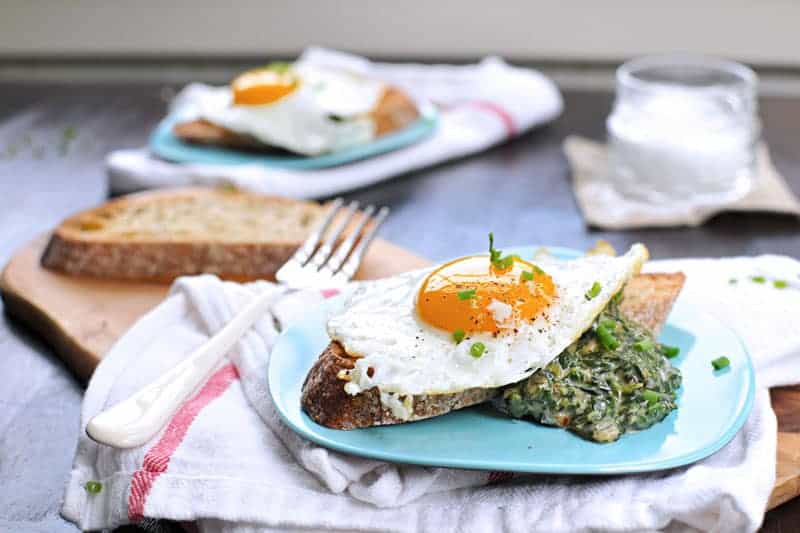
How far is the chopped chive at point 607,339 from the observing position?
2124 millimetres

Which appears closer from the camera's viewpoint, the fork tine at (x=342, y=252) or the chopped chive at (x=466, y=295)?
the chopped chive at (x=466, y=295)

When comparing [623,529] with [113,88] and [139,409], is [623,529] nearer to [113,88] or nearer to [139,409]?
[139,409]

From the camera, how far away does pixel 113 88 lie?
5.11 meters

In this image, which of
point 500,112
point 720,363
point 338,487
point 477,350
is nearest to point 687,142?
point 500,112

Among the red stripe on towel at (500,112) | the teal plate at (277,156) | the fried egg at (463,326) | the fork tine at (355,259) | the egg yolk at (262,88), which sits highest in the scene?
the fried egg at (463,326)

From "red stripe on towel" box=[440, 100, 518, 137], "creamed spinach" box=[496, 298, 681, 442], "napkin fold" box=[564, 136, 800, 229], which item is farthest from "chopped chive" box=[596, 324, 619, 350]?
"red stripe on towel" box=[440, 100, 518, 137]

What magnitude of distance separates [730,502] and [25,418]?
149 centimetres

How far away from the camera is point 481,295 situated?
207 centimetres

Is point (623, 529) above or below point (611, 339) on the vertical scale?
below

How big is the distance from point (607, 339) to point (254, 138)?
2183mm

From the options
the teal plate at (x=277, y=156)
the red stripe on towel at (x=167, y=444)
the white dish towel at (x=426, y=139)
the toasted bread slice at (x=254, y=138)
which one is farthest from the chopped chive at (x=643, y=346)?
the toasted bread slice at (x=254, y=138)

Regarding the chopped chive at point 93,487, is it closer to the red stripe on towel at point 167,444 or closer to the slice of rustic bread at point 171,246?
the red stripe on towel at point 167,444

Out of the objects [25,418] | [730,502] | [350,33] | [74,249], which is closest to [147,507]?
[25,418]

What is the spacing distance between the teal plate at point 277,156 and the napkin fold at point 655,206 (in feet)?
2.11
